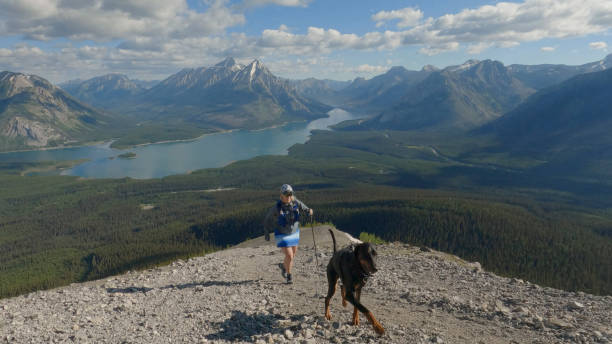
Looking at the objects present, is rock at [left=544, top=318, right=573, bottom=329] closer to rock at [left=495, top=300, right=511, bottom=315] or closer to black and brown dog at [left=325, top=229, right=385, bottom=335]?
rock at [left=495, top=300, right=511, bottom=315]

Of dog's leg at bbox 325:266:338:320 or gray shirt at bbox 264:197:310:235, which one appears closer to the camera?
dog's leg at bbox 325:266:338:320

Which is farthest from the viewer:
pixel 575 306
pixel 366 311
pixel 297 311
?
pixel 575 306

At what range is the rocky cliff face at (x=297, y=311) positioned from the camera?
35.9 ft

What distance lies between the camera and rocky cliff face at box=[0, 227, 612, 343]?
10.9m

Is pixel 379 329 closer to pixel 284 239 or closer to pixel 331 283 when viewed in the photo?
pixel 331 283

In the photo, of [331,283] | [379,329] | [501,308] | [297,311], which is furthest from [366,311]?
[501,308]

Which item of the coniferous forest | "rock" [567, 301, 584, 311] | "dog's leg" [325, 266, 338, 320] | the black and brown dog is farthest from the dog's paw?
the coniferous forest

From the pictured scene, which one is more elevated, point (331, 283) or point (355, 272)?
point (355, 272)

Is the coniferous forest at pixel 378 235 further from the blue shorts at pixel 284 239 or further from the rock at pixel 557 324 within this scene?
the rock at pixel 557 324

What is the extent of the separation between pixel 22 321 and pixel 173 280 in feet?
21.3

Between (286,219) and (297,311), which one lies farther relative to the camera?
(286,219)

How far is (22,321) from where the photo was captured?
41.5 feet

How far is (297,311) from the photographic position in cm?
1286

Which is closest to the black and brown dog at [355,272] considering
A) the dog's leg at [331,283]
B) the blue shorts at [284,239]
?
the dog's leg at [331,283]
